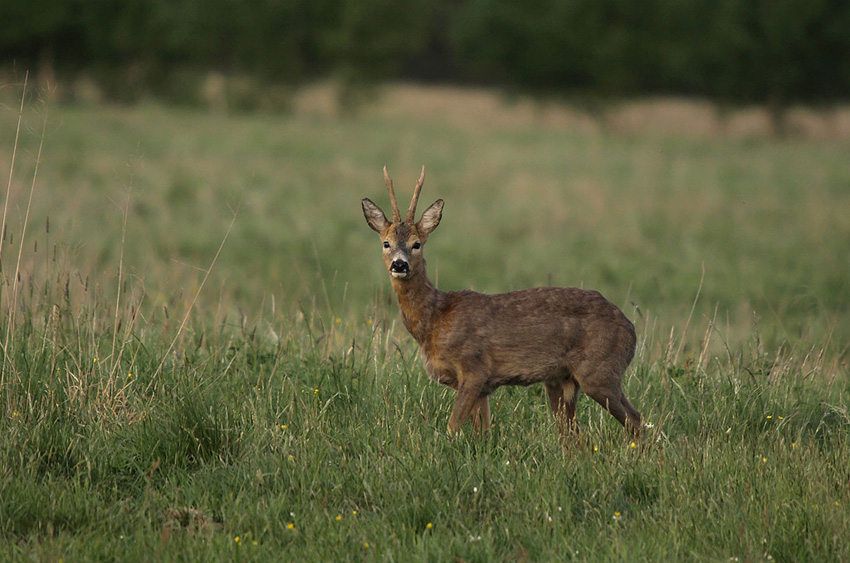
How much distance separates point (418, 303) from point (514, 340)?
61 centimetres

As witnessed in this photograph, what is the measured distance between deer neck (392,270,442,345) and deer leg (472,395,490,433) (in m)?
0.50

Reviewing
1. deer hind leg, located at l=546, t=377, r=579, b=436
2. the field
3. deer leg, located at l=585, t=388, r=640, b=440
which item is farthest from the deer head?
deer leg, located at l=585, t=388, r=640, b=440

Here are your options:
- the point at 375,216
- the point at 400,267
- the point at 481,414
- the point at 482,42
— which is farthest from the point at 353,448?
the point at 482,42

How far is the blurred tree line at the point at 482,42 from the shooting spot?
37.9 meters

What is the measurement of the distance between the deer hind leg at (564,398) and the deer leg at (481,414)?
0.36 m

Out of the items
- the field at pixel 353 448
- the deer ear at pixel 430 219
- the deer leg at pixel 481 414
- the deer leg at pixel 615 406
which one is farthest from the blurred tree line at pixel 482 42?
the deer leg at pixel 481 414

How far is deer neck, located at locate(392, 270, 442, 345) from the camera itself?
5430 millimetres

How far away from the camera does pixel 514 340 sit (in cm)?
520

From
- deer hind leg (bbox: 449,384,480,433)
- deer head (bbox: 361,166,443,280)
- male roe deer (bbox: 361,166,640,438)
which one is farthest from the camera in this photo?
deer head (bbox: 361,166,443,280)

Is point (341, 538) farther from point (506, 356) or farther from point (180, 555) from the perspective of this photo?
point (506, 356)

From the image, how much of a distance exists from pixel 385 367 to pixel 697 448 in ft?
6.40

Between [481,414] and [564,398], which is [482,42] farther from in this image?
[481,414]

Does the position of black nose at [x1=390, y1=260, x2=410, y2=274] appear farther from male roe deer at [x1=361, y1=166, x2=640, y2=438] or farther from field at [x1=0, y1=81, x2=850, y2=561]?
field at [x1=0, y1=81, x2=850, y2=561]

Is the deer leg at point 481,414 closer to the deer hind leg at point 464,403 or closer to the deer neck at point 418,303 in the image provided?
the deer hind leg at point 464,403
